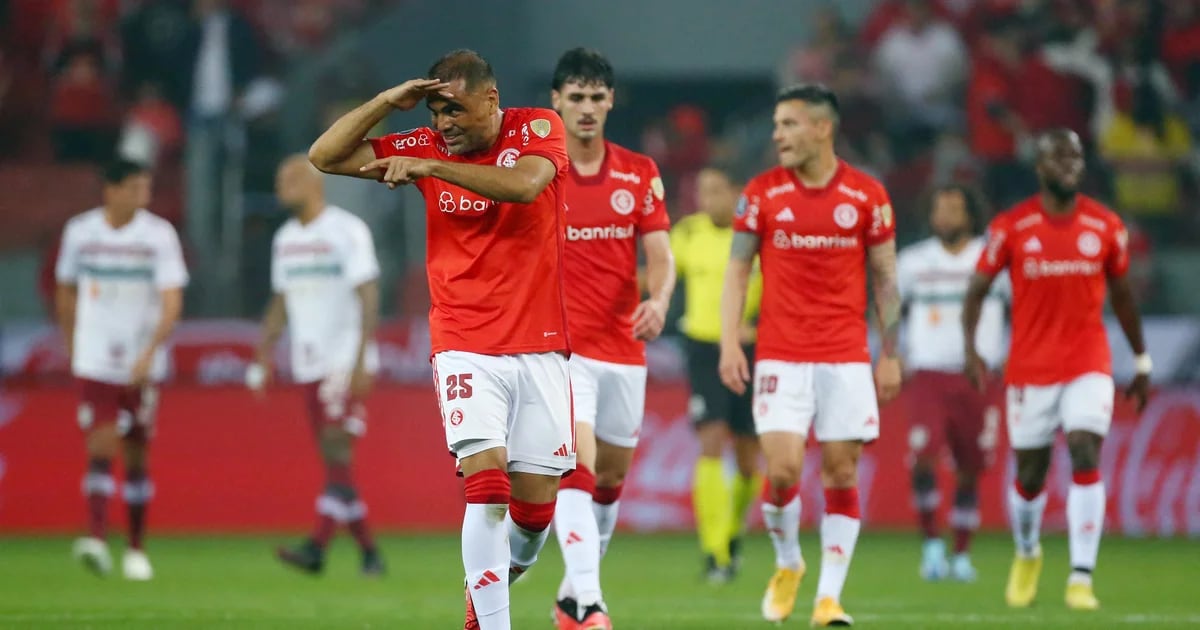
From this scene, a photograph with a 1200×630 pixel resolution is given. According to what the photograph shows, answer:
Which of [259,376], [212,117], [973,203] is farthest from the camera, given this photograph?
[212,117]

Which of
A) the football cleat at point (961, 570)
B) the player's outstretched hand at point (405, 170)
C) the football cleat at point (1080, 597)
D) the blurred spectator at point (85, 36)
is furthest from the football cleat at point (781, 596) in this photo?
the blurred spectator at point (85, 36)

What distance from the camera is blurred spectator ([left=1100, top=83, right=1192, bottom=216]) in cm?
1819

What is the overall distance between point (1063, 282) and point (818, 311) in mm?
2063

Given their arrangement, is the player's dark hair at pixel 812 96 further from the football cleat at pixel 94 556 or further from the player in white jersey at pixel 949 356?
the football cleat at pixel 94 556

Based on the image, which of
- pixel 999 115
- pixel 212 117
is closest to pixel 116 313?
pixel 212 117

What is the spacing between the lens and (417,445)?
1641cm

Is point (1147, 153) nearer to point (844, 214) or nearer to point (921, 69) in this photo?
point (921, 69)

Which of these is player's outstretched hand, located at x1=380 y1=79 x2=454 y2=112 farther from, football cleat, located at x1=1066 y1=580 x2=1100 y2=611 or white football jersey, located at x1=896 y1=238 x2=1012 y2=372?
white football jersey, located at x1=896 y1=238 x2=1012 y2=372

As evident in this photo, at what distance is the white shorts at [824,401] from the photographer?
29.5 ft

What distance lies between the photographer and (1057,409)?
412 inches

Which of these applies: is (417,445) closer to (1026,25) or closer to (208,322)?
(208,322)

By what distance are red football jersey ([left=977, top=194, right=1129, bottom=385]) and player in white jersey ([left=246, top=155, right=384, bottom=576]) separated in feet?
15.1

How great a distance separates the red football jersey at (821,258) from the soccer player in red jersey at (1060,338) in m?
1.69

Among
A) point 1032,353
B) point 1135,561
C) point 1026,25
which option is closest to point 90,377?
point 1032,353
